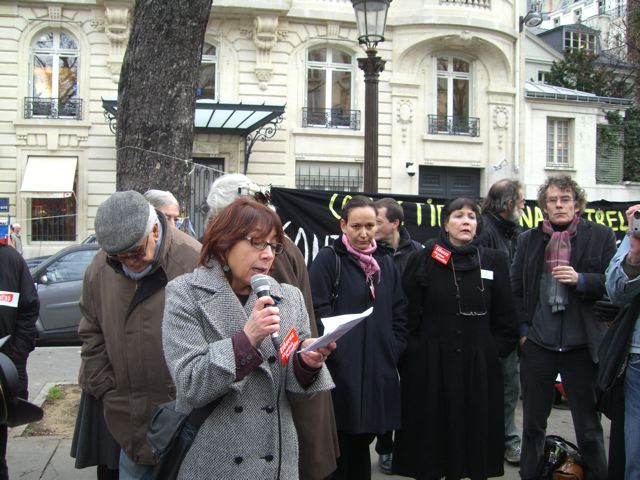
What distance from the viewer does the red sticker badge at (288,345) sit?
7.85ft

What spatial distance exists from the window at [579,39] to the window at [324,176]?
18.2 metres

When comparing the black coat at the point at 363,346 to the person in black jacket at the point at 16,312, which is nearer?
the black coat at the point at 363,346

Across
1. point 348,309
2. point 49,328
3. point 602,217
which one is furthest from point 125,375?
point 49,328

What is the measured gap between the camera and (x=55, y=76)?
20703mm

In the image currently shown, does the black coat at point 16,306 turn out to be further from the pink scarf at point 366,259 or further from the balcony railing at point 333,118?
the balcony railing at point 333,118

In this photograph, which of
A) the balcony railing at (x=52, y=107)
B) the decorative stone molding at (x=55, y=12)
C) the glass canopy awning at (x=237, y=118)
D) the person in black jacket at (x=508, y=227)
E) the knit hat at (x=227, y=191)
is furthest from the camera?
the balcony railing at (x=52, y=107)

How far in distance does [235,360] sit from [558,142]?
2427 centimetres

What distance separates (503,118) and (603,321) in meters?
19.8

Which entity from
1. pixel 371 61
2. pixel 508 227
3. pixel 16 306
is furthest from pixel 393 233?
pixel 371 61

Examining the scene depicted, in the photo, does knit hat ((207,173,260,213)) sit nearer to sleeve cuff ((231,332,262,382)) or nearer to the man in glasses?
sleeve cuff ((231,332,262,382))

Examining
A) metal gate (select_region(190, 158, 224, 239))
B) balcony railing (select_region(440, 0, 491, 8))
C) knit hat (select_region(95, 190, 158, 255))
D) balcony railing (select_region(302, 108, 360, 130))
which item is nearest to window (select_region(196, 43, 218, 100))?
balcony railing (select_region(302, 108, 360, 130))

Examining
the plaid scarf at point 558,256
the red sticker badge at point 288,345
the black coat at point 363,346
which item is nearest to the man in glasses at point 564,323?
the plaid scarf at point 558,256

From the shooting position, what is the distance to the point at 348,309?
409 centimetres

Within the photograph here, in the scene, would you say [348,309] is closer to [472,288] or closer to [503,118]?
[472,288]
